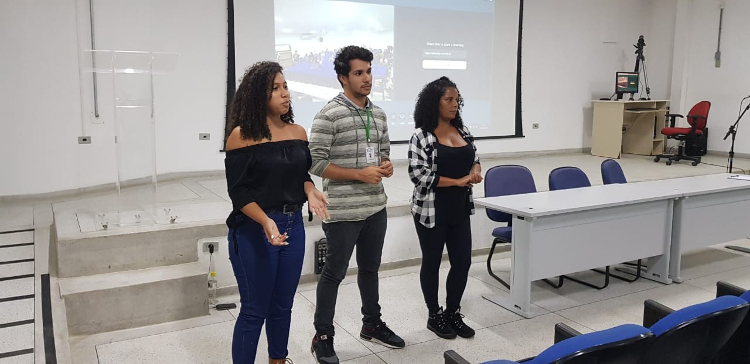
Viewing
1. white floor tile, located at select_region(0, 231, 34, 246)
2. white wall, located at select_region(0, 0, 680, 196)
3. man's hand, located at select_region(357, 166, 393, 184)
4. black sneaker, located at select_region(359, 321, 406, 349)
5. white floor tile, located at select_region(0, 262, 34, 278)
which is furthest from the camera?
white wall, located at select_region(0, 0, 680, 196)

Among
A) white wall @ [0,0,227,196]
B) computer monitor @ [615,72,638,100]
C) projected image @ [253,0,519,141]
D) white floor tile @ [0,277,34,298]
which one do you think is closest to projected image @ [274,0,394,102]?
projected image @ [253,0,519,141]

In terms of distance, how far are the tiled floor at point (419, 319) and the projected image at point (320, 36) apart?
217 cm

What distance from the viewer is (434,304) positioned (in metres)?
3.17

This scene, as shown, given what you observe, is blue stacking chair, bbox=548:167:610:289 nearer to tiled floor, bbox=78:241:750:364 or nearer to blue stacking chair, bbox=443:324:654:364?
tiled floor, bbox=78:241:750:364

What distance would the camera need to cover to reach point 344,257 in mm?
2723

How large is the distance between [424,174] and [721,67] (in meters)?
7.94

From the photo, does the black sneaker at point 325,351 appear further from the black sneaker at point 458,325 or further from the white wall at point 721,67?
the white wall at point 721,67

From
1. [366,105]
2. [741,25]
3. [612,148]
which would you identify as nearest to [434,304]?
[366,105]

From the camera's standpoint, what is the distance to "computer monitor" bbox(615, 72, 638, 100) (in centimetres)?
868

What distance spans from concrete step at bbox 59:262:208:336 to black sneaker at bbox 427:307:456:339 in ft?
4.56

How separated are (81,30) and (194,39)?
3.48ft

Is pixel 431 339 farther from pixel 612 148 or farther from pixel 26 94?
pixel 612 148

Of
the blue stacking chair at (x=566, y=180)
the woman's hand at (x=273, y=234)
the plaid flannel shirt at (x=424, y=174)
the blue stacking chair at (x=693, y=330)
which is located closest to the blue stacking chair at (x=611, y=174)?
the blue stacking chair at (x=566, y=180)

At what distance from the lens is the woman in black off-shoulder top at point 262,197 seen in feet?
7.16
